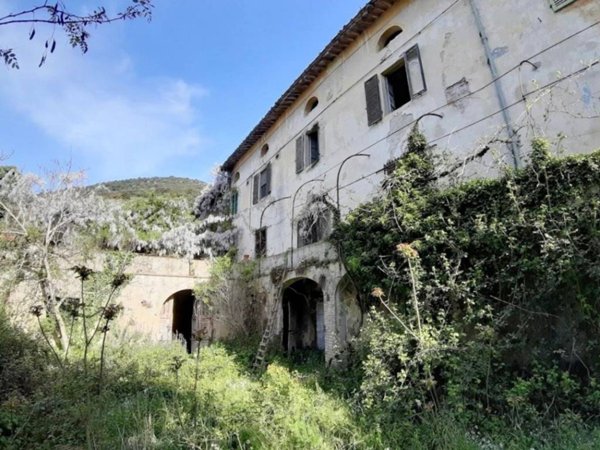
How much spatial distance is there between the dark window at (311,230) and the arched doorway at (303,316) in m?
1.29

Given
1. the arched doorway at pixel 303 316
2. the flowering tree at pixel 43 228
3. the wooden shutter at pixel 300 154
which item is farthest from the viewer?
the wooden shutter at pixel 300 154

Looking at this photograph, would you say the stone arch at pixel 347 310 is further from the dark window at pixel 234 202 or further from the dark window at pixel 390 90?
the dark window at pixel 234 202

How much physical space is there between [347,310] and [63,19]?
7108 mm

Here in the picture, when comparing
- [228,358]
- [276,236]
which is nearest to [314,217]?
[276,236]

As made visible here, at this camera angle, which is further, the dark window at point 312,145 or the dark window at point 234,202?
the dark window at point 234,202

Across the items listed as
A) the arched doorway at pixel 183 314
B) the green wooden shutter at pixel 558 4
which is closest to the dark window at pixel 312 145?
the green wooden shutter at pixel 558 4

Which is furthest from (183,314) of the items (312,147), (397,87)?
(397,87)

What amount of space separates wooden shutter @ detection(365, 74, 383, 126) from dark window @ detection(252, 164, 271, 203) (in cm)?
575

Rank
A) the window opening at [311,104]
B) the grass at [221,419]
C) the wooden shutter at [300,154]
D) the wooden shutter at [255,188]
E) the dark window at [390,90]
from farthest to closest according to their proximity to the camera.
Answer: the wooden shutter at [255,188]
the window opening at [311,104]
the wooden shutter at [300,154]
the dark window at [390,90]
the grass at [221,419]

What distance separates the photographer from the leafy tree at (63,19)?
201 centimetres

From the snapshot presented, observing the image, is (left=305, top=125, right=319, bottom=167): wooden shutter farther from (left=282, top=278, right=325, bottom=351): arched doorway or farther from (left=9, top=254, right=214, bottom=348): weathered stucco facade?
(left=9, top=254, right=214, bottom=348): weathered stucco facade

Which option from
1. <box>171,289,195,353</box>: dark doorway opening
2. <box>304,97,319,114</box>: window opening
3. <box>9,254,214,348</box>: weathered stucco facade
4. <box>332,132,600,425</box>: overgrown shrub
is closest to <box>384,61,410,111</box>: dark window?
<box>304,97,319,114</box>: window opening

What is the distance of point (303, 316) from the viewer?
11.6m

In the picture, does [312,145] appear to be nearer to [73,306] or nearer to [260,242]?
[260,242]
